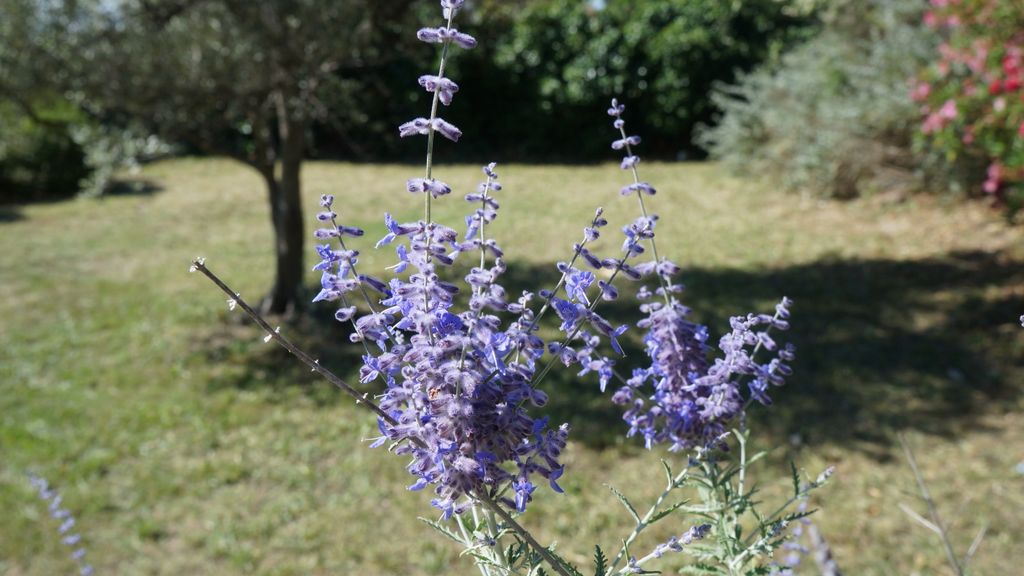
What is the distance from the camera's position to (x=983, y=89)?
766 cm

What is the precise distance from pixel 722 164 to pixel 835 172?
2.99m

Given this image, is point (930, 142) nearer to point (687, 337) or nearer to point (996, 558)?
point (996, 558)

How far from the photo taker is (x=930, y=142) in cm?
946

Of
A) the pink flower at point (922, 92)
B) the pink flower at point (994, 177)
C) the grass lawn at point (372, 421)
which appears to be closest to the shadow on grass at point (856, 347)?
the grass lawn at point (372, 421)

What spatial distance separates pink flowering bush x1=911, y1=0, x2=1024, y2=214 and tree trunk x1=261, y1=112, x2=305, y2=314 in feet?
20.4

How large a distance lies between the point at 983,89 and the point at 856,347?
311 centimetres

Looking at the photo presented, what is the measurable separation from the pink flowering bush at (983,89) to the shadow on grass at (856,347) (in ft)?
3.68

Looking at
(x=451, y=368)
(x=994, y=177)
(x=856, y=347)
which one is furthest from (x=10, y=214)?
(x=451, y=368)

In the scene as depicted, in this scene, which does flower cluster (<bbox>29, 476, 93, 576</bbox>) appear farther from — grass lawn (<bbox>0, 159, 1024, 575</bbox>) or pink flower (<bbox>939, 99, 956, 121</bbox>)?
pink flower (<bbox>939, 99, 956, 121</bbox>)

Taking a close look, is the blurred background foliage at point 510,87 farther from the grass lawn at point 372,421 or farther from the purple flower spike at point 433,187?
the purple flower spike at point 433,187

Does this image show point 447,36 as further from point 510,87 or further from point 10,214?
point 510,87

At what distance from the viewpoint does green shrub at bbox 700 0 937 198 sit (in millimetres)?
9969

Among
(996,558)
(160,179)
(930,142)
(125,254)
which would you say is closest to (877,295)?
(930,142)

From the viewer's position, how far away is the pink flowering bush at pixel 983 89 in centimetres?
723
